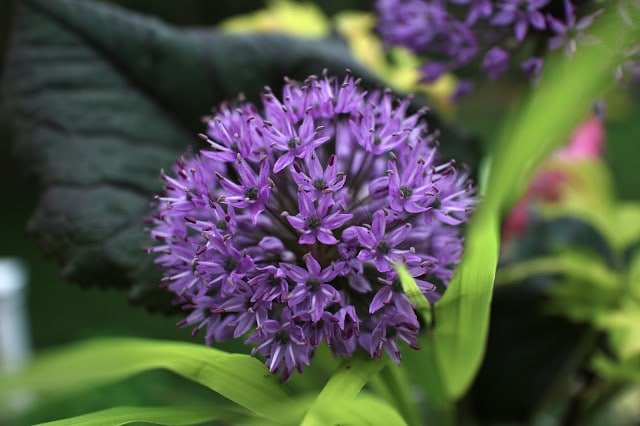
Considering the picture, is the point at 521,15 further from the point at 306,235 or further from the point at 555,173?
the point at 555,173

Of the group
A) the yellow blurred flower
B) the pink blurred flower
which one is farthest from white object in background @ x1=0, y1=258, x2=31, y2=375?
the pink blurred flower

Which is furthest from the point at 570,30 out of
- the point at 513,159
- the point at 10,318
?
the point at 10,318

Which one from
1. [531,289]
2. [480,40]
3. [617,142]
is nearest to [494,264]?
[480,40]

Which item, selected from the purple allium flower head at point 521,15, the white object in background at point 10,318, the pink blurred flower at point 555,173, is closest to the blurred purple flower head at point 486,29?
the purple allium flower head at point 521,15

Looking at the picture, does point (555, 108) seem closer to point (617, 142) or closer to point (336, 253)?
point (336, 253)

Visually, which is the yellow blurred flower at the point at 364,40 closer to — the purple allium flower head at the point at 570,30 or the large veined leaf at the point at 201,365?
the purple allium flower head at the point at 570,30

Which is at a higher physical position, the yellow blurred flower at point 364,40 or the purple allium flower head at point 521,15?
the purple allium flower head at point 521,15
